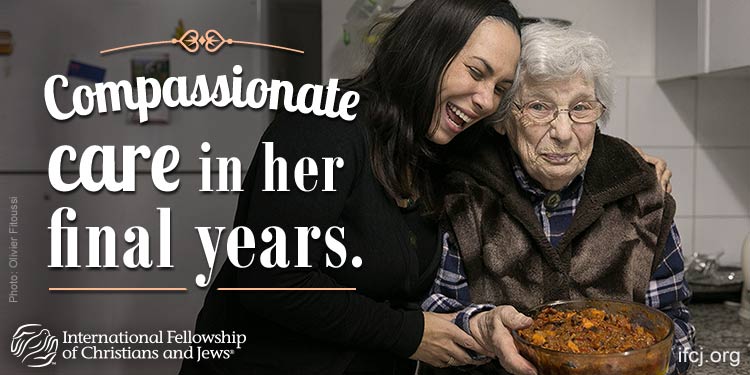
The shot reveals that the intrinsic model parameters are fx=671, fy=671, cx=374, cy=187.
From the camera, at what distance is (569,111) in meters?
0.87

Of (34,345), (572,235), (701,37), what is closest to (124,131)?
(34,345)

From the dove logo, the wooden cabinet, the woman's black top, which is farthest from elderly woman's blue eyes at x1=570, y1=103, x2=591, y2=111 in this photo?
the dove logo

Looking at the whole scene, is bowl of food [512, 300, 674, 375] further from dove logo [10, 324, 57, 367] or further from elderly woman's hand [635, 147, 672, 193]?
dove logo [10, 324, 57, 367]

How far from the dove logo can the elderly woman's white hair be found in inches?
30.5

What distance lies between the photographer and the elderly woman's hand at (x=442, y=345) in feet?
2.86

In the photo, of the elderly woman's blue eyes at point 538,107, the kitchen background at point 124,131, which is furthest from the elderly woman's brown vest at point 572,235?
the kitchen background at point 124,131

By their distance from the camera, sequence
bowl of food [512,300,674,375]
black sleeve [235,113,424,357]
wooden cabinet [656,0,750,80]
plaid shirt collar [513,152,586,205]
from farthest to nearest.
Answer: wooden cabinet [656,0,750,80] < plaid shirt collar [513,152,586,205] < black sleeve [235,113,424,357] < bowl of food [512,300,674,375]

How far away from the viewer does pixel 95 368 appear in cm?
101

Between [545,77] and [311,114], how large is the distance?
306 mm

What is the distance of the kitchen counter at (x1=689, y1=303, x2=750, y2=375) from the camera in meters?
0.98

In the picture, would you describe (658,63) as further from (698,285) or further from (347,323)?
(347,323)

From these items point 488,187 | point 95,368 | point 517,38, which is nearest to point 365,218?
point 488,187

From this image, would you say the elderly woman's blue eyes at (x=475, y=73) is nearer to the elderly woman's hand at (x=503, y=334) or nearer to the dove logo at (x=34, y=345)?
the elderly woman's hand at (x=503, y=334)

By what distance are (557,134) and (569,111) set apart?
37 millimetres
